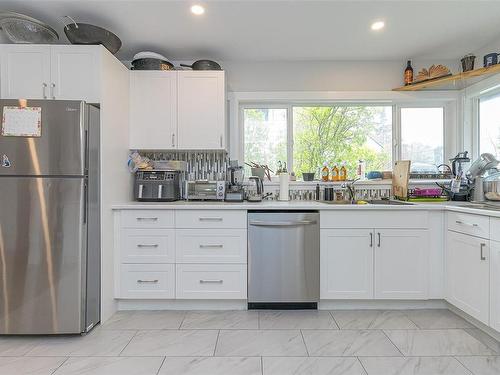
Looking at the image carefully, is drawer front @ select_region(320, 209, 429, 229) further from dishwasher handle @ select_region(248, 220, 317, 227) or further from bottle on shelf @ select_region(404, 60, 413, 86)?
bottle on shelf @ select_region(404, 60, 413, 86)

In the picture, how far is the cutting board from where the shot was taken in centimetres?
284

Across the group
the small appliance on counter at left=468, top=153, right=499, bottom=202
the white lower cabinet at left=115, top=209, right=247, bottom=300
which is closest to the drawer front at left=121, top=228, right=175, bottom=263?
the white lower cabinet at left=115, top=209, right=247, bottom=300

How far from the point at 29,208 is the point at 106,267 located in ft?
2.28

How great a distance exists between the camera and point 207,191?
9.21 feet

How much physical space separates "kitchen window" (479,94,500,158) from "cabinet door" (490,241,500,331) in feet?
4.62

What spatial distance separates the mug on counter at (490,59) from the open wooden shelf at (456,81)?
0.21 ft

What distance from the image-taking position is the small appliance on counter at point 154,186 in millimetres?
2713

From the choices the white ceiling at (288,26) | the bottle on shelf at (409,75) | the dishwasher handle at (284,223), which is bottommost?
the dishwasher handle at (284,223)

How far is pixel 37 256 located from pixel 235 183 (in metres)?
1.69

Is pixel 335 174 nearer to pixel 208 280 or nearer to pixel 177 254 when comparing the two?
pixel 208 280

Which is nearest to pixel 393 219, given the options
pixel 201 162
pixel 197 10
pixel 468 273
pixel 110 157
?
pixel 468 273

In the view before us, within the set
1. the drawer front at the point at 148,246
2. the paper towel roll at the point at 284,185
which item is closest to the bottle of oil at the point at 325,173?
the paper towel roll at the point at 284,185

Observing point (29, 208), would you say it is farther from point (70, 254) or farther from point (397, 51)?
point (397, 51)

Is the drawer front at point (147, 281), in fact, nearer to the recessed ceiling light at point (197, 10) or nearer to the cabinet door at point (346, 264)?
the cabinet door at point (346, 264)
